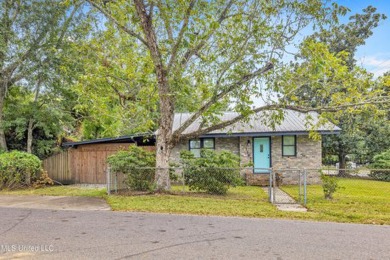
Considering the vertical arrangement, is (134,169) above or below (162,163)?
below

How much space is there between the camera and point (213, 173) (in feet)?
36.2

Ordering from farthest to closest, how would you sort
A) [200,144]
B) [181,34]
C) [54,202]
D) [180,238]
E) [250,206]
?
[200,144]
[181,34]
[54,202]
[250,206]
[180,238]

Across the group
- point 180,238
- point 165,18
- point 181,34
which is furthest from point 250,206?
point 165,18

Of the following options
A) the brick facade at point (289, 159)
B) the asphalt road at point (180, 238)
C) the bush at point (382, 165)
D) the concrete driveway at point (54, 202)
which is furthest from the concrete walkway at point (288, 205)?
the bush at point (382, 165)

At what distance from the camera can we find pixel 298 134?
50.6 feet

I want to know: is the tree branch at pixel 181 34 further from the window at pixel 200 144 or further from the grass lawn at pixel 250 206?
the window at pixel 200 144

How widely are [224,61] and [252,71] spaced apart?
1.01 metres

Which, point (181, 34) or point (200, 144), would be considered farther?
point (200, 144)

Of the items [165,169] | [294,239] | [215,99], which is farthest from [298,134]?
[294,239]

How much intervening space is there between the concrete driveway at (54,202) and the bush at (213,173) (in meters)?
3.20

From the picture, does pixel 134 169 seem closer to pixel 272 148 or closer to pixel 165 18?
pixel 165 18

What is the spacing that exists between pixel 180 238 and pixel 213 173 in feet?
18.0

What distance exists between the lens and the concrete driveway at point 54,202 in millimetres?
8867

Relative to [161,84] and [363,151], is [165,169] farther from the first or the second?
[363,151]
